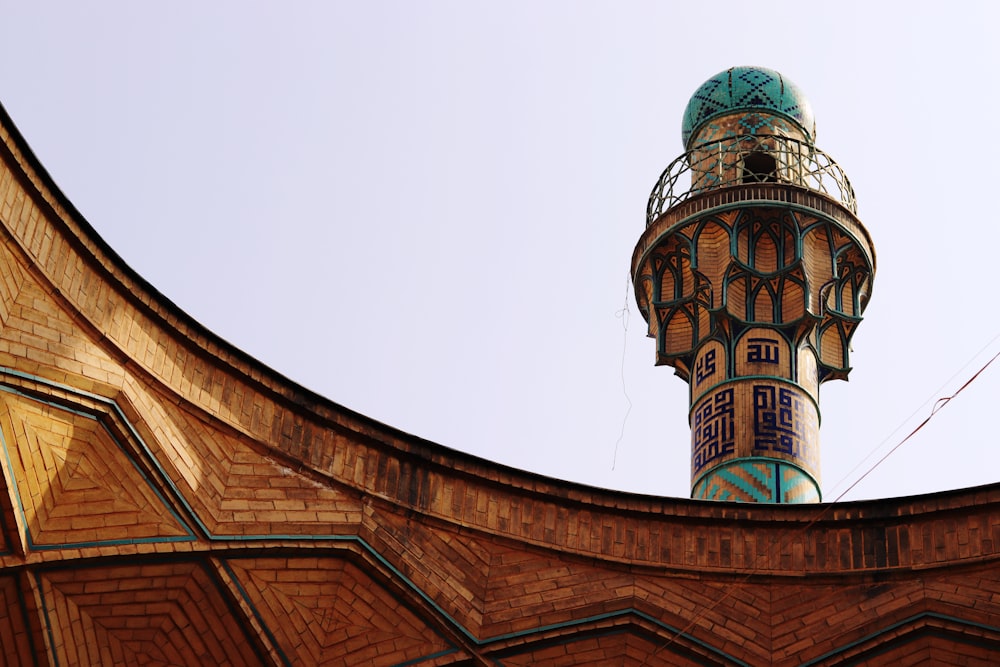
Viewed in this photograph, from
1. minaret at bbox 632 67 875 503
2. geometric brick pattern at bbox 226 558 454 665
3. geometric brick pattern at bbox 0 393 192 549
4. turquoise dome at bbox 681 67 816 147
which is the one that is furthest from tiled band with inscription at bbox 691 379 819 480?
geometric brick pattern at bbox 0 393 192 549

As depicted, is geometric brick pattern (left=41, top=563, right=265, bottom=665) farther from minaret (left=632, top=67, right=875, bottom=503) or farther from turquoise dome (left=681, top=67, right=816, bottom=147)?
turquoise dome (left=681, top=67, right=816, bottom=147)

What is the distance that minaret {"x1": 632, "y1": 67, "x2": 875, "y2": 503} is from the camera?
1450 centimetres

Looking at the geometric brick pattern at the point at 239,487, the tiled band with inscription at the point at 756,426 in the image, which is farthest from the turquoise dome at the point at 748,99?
the geometric brick pattern at the point at 239,487

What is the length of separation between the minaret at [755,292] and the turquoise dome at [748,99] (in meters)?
0.04

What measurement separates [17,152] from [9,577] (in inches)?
91.4

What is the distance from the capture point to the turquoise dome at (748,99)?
17.5 meters

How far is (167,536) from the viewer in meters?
9.37

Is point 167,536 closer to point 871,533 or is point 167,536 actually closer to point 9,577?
point 9,577

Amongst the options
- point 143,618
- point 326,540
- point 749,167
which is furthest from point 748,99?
point 143,618

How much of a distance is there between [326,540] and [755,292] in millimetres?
6975

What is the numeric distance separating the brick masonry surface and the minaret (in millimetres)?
3816

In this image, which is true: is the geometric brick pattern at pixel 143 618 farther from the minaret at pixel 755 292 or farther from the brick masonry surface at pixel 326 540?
the minaret at pixel 755 292

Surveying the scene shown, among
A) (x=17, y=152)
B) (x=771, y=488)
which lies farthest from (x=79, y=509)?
(x=771, y=488)

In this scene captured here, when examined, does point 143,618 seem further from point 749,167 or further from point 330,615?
point 749,167
